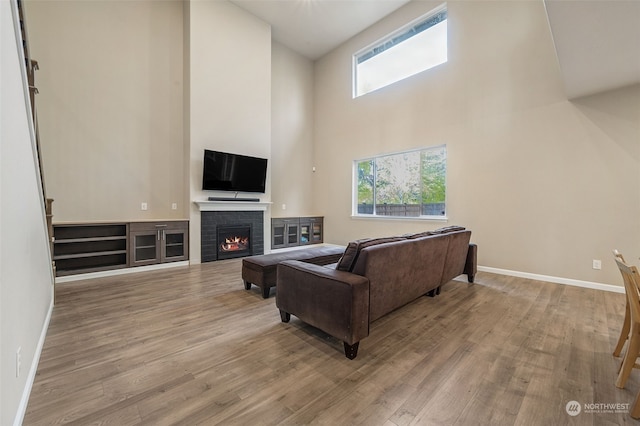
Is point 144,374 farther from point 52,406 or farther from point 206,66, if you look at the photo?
point 206,66

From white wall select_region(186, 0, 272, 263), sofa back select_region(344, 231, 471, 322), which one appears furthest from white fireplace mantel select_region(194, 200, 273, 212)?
sofa back select_region(344, 231, 471, 322)

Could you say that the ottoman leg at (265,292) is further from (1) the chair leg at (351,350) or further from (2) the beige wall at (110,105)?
(2) the beige wall at (110,105)

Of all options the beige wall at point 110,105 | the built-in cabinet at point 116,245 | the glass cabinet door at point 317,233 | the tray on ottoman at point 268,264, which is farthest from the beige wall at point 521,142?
the beige wall at point 110,105

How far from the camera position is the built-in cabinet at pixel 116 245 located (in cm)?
402

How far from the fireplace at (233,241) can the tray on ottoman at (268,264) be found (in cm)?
207

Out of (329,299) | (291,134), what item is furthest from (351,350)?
(291,134)

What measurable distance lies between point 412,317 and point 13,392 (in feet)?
9.19

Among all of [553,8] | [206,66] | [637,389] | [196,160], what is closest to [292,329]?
[637,389]

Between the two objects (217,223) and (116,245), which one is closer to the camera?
(116,245)

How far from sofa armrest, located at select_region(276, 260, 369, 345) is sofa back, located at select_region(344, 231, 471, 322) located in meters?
0.18

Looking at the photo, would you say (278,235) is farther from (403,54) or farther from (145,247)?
(403,54)

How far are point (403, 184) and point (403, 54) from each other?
2.78 meters

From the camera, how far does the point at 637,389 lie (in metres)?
1.63

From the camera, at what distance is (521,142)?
4.14 m
